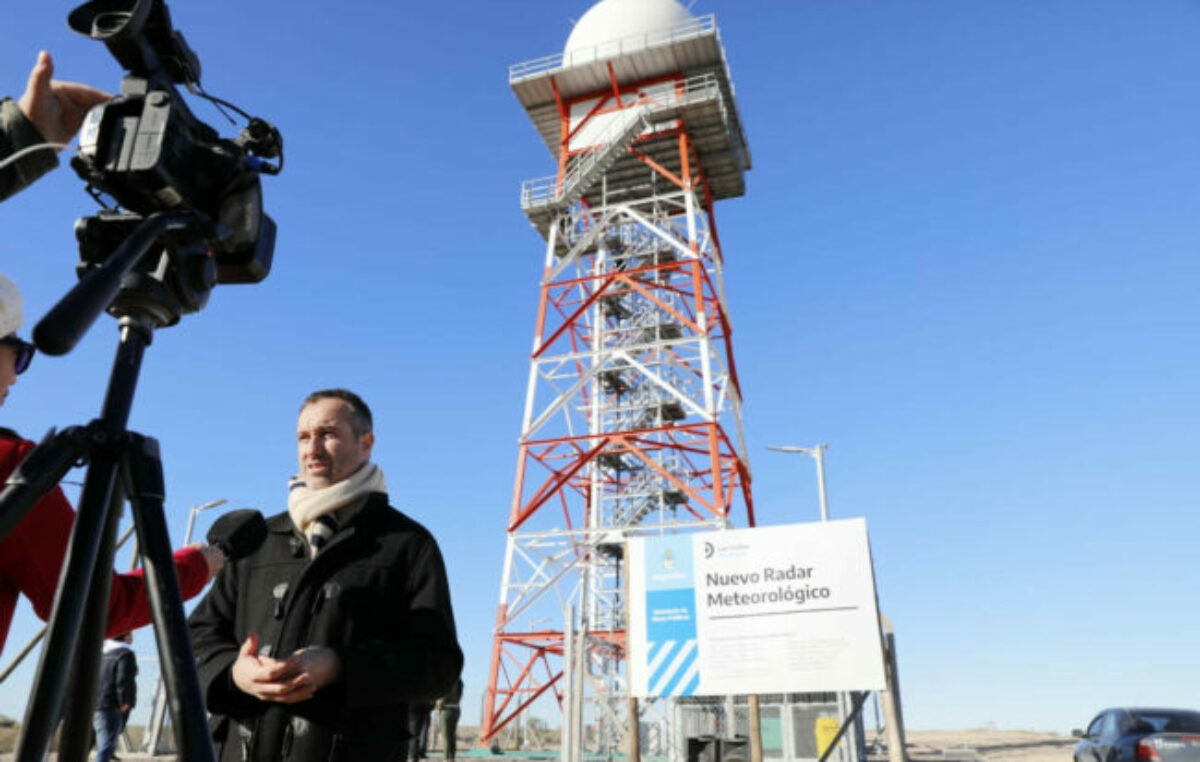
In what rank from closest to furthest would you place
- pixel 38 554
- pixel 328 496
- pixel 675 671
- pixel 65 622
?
pixel 65 622 → pixel 38 554 → pixel 328 496 → pixel 675 671

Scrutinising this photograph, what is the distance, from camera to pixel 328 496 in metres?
2.59

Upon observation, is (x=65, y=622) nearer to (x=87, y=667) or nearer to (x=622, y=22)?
(x=87, y=667)

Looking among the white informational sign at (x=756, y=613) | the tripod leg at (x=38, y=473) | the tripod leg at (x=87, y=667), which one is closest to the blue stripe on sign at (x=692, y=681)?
the white informational sign at (x=756, y=613)

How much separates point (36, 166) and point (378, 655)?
1389mm

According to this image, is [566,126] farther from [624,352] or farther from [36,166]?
[36,166]

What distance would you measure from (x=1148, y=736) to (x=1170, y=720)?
0.47 metres

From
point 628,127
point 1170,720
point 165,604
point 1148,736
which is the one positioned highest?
point 628,127

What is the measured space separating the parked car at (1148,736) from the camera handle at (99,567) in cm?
1139

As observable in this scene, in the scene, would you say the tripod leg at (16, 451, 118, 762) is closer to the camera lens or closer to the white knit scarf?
the camera lens

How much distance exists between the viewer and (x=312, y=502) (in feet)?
8.51

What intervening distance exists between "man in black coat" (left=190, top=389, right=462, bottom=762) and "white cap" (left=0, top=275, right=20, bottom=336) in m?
0.89

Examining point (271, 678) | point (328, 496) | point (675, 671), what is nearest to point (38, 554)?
point (271, 678)

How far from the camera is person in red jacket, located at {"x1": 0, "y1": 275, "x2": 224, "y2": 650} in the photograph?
1.65 m

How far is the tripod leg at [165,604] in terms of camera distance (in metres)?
1.23
